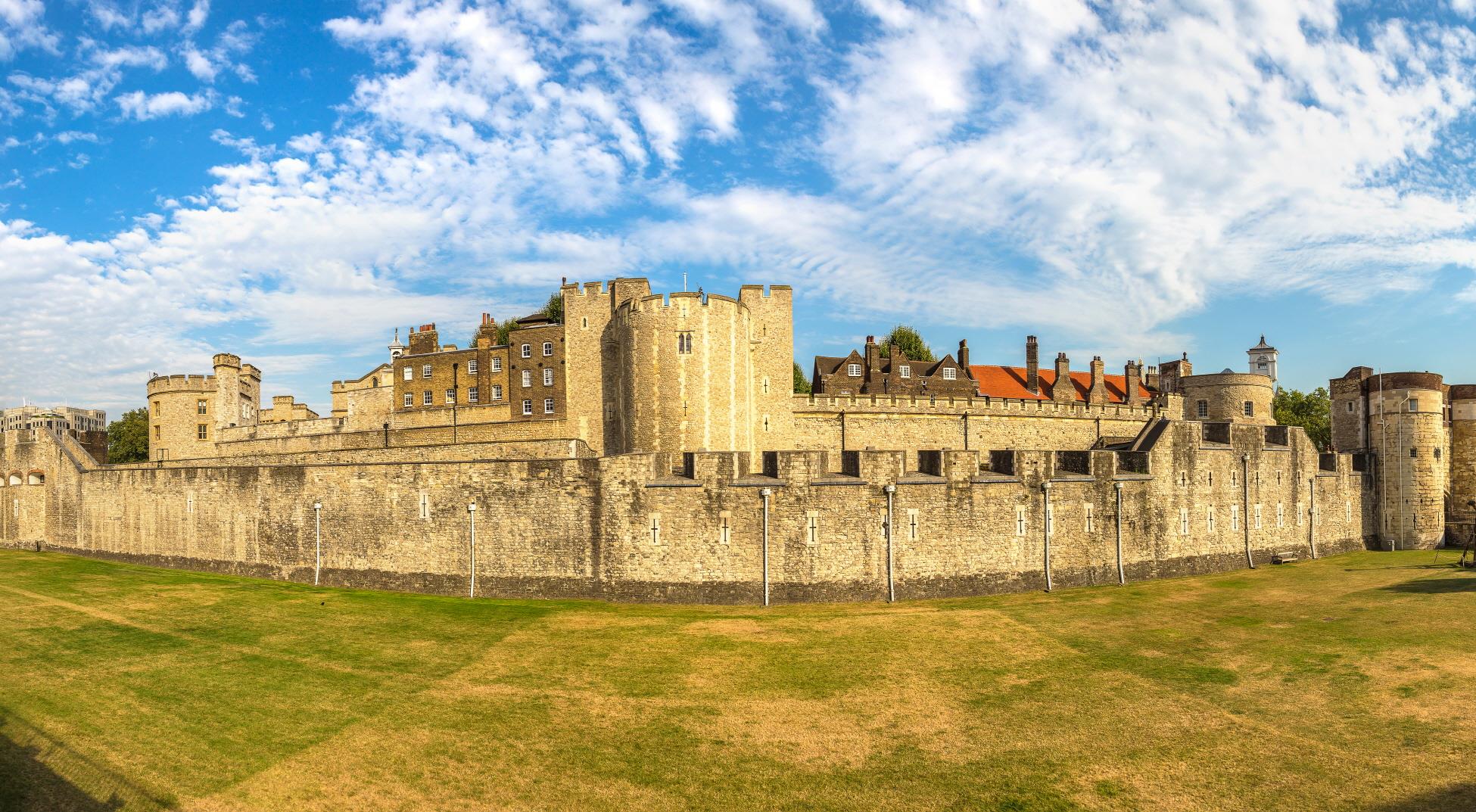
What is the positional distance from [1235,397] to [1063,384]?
10660 millimetres

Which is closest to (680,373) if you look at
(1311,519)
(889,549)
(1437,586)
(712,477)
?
(712,477)

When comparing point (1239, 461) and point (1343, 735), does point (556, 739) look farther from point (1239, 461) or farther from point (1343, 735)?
point (1239, 461)

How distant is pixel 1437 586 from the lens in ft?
88.9

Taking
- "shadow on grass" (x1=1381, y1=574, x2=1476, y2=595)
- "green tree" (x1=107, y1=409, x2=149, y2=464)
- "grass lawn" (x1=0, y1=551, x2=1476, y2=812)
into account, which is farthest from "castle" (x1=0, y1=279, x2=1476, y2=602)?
"green tree" (x1=107, y1=409, x2=149, y2=464)

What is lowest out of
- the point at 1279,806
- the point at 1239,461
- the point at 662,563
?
the point at 1279,806

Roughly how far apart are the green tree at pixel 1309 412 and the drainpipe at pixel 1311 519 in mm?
29133

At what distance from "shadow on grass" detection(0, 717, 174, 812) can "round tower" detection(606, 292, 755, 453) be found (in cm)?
2172

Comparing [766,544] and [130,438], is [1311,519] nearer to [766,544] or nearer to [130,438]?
[766,544]

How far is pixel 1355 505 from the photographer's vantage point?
40.3 metres

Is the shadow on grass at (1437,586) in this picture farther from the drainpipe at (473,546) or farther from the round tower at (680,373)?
the drainpipe at (473,546)

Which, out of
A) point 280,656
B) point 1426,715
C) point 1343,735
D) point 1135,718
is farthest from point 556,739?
point 1426,715

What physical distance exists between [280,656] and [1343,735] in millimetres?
23394

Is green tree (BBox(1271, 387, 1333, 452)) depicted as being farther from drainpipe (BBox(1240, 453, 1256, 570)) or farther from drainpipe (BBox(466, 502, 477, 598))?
drainpipe (BBox(466, 502, 477, 598))

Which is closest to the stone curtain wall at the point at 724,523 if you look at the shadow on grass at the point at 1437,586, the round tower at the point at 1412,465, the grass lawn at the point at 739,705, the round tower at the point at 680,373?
the grass lawn at the point at 739,705
